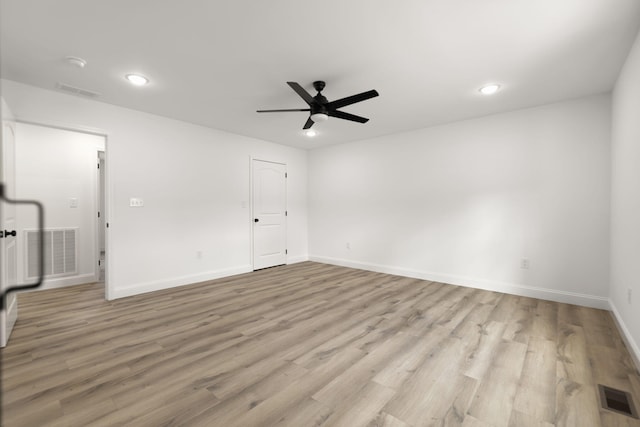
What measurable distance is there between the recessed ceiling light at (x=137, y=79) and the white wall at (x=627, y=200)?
4419mm

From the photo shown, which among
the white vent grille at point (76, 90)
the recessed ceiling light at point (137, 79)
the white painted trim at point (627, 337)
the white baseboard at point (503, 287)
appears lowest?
the white painted trim at point (627, 337)

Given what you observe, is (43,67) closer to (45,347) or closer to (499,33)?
(45,347)

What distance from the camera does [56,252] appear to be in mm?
4750

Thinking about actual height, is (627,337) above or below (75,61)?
below

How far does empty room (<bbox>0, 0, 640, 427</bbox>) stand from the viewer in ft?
7.29

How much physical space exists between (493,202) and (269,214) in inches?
148

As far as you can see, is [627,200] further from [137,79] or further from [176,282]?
[176,282]

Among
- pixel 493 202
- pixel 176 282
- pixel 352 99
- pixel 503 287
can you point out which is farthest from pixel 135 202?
pixel 503 287

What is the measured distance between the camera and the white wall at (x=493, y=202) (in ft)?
12.6

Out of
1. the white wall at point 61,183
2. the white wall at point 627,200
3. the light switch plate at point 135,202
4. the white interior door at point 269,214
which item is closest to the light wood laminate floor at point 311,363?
the white wall at point 627,200

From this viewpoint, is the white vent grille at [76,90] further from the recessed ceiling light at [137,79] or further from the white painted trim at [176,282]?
the white painted trim at [176,282]

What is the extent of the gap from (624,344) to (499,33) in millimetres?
2862

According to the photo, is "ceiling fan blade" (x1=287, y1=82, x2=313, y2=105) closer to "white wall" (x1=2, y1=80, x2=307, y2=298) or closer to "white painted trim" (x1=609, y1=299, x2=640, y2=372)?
"white wall" (x1=2, y1=80, x2=307, y2=298)

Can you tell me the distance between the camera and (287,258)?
650 centimetres
